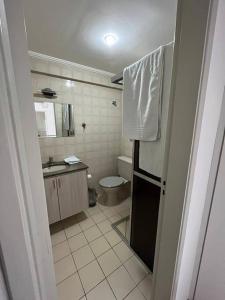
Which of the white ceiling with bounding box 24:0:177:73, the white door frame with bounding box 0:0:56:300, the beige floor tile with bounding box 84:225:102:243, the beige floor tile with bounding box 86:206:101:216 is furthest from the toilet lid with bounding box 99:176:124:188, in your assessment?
the white ceiling with bounding box 24:0:177:73

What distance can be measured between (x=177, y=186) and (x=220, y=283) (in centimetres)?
79

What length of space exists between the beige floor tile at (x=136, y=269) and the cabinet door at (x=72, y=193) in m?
0.88

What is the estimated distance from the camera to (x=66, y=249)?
151cm

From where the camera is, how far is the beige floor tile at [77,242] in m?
1.53

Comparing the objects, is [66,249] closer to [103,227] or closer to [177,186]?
[103,227]

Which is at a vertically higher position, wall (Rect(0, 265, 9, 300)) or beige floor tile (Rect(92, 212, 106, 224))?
wall (Rect(0, 265, 9, 300))

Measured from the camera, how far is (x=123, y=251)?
1.48 metres

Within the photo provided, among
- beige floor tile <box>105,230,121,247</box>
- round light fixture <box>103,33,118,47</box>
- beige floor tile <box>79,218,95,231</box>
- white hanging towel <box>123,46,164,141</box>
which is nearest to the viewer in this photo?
white hanging towel <box>123,46,164,141</box>

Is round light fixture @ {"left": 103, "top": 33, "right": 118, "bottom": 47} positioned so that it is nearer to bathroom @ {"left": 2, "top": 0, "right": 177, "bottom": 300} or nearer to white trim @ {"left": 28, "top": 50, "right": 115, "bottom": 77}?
bathroom @ {"left": 2, "top": 0, "right": 177, "bottom": 300}

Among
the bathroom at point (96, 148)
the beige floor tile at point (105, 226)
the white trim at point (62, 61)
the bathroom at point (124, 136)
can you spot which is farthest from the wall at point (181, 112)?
the white trim at point (62, 61)

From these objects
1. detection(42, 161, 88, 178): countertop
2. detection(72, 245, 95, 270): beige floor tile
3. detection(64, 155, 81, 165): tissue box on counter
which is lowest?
detection(72, 245, 95, 270): beige floor tile

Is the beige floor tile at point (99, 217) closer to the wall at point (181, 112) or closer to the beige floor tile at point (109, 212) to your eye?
the beige floor tile at point (109, 212)

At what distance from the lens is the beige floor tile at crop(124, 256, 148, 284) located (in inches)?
48.9

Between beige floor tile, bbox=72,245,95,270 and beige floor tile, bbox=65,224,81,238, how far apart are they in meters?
0.26
